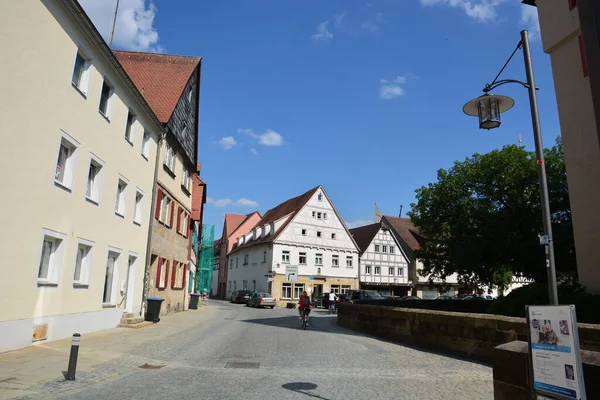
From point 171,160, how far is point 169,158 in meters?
0.47

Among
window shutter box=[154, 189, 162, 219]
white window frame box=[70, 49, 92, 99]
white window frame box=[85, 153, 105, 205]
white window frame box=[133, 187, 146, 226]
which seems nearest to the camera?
white window frame box=[70, 49, 92, 99]

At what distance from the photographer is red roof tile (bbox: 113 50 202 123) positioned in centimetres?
2383

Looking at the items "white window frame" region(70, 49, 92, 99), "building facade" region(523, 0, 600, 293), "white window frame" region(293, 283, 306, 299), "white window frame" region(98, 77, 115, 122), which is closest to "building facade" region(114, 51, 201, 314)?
"white window frame" region(98, 77, 115, 122)

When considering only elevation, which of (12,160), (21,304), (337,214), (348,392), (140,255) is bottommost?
(348,392)

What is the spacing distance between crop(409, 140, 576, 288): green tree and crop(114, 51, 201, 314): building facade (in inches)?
707

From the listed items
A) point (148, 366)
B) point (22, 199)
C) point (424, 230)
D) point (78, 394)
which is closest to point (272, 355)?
point (148, 366)

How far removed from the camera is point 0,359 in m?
9.09

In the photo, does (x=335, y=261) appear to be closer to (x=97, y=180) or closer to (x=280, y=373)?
(x=97, y=180)

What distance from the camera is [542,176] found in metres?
7.36

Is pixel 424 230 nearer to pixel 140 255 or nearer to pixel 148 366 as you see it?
pixel 140 255

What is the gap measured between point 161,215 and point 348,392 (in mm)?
18158

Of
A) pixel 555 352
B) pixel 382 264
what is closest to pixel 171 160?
pixel 555 352

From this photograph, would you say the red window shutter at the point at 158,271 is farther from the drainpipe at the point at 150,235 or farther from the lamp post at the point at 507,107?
the lamp post at the point at 507,107

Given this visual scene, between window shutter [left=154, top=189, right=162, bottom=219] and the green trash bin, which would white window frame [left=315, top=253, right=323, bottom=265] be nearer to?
window shutter [left=154, top=189, right=162, bottom=219]
